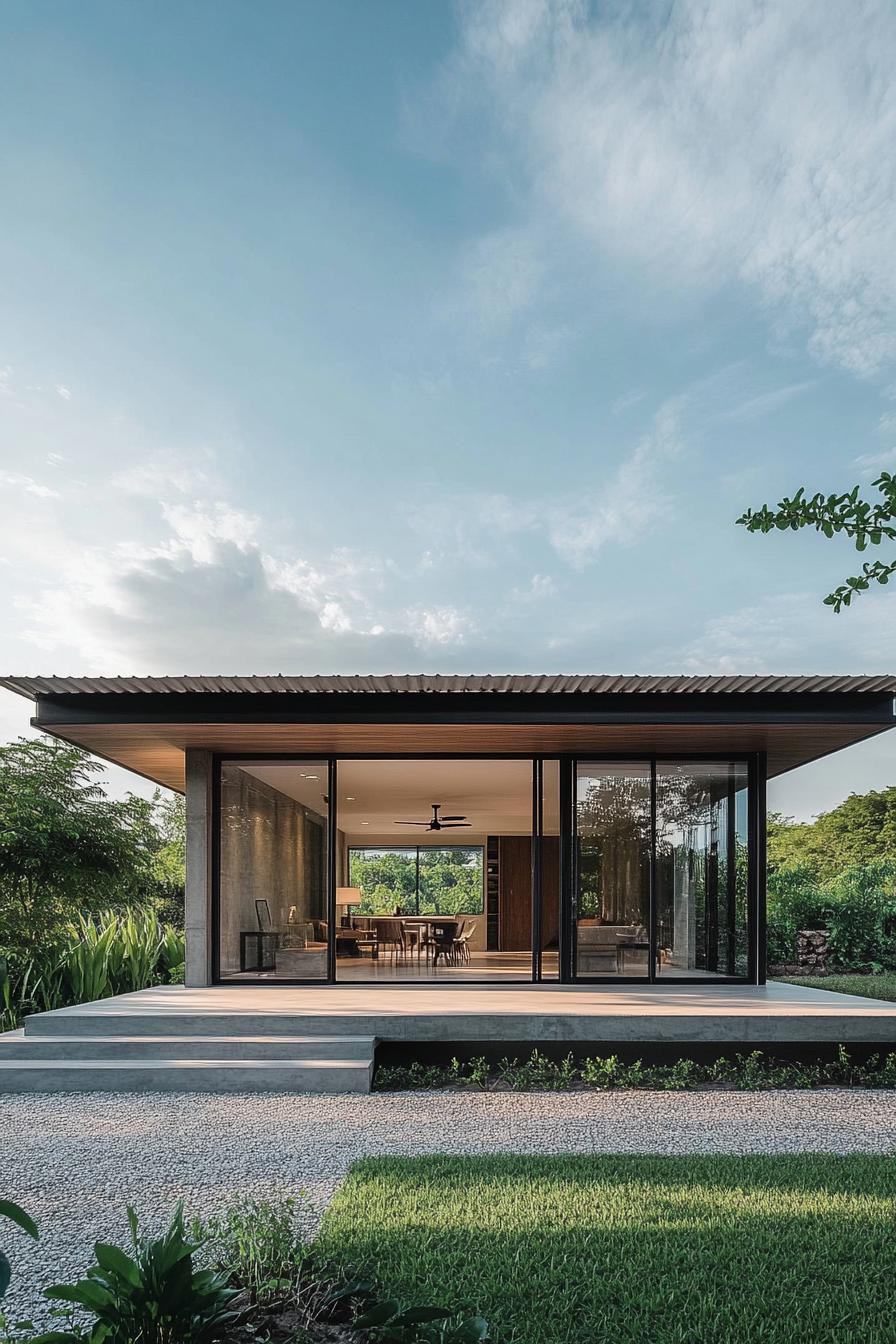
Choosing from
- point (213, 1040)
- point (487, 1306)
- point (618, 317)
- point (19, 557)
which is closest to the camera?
point (487, 1306)

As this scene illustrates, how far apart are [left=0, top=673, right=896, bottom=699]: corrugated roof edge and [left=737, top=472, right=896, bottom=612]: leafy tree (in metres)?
6.38

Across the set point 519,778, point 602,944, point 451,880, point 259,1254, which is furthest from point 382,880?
point 259,1254

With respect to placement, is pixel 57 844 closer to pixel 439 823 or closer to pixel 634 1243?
pixel 439 823

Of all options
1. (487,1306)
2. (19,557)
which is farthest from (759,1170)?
(19,557)

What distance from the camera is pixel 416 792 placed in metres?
15.3

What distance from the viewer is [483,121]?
11.9m

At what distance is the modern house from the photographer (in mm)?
9414

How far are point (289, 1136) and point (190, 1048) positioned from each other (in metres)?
2.27

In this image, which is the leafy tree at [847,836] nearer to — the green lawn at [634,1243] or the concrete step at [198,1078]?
the concrete step at [198,1078]

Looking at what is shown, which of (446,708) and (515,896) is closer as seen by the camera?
(446,708)

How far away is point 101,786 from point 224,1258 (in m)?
13.0

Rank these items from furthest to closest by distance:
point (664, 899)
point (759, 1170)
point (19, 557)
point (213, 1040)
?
point (19, 557)
point (664, 899)
point (213, 1040)
point (759, 1170)

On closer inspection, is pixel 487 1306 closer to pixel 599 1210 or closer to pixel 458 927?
pixel 599 1210

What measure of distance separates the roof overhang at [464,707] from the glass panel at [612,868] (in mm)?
1250
